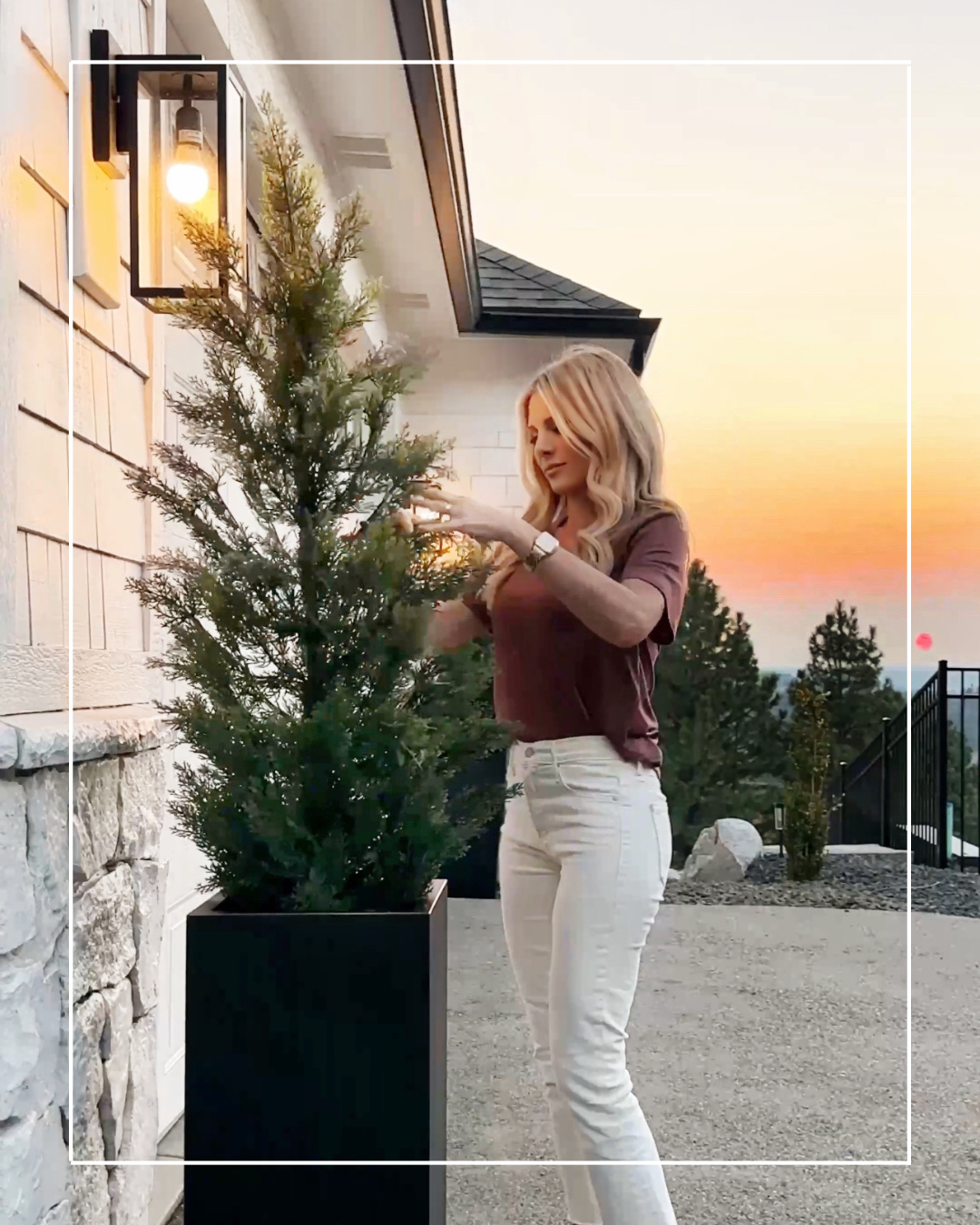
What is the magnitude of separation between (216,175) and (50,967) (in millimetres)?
1146

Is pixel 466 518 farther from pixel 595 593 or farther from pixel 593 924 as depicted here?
pixel 593 924

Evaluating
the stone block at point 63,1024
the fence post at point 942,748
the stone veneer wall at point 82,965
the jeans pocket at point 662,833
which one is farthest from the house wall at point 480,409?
the fence post at point 942,748

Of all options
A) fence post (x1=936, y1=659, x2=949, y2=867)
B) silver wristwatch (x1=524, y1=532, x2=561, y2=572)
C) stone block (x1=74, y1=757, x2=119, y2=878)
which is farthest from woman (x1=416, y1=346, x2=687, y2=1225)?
fence post (x1=936, y1=659, x2=949, y2=867)

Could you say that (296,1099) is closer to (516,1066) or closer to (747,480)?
(516,1066)

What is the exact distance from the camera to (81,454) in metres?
1.69

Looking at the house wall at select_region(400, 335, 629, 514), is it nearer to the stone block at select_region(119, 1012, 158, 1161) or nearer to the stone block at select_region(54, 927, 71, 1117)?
the stone block at select_region(54, 927, 71, 1117)

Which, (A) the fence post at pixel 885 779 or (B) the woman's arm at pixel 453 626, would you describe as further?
(A) the fence post at pixel 885 779

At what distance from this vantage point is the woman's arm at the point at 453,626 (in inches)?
65.2

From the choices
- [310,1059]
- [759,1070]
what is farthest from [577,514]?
[759,1070]

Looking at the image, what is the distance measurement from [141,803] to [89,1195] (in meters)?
0.56

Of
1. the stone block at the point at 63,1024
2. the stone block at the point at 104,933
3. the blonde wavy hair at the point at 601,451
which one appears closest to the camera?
the stone block at the point at 63,1024

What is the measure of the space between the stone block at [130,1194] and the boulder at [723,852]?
3.42 feet

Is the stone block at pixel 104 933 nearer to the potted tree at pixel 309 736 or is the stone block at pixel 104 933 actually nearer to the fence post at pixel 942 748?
the potted tree at pixel 309 736

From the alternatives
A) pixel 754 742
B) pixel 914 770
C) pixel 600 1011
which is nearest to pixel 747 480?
pixel 754 742
